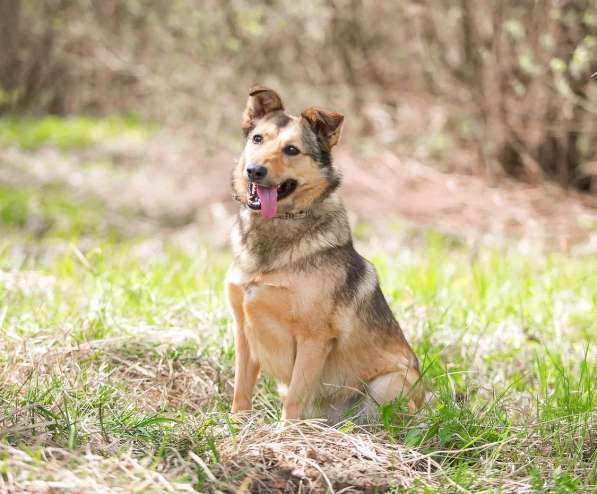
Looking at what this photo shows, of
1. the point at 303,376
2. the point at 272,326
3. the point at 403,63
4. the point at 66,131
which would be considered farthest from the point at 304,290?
the point at 66,131

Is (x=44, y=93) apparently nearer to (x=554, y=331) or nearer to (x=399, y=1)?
(x=399, y=1)

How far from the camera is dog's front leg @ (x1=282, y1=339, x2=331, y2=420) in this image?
3580 mm

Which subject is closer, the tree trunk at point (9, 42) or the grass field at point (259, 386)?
the grass field at point (259, 386)

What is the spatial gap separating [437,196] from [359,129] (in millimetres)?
1862

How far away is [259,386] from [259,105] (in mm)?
1462

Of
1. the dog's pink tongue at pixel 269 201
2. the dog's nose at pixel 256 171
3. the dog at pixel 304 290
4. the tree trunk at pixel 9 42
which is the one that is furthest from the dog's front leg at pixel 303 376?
the tree trunk at pixel 9 42

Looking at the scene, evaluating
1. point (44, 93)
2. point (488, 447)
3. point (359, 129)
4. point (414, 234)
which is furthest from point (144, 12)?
point (488, 447)

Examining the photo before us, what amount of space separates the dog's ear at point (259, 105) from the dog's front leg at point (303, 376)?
1.11 meters

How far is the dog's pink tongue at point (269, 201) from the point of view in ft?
12.1

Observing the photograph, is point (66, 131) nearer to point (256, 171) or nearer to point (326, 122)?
point (326, 122)

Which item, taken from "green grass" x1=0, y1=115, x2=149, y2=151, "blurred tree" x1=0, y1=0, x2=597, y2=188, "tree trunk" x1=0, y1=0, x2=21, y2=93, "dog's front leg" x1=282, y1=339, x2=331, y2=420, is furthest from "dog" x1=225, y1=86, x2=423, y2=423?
"tree trunk" x1=0, y1=0, x2=21, y2=93

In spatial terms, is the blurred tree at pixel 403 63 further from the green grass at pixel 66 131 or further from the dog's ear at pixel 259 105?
the dog's ear at pixel 259 105

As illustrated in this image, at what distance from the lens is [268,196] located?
368 centimetres

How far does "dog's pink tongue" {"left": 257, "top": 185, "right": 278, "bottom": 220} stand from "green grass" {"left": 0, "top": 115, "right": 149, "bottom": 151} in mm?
9930
